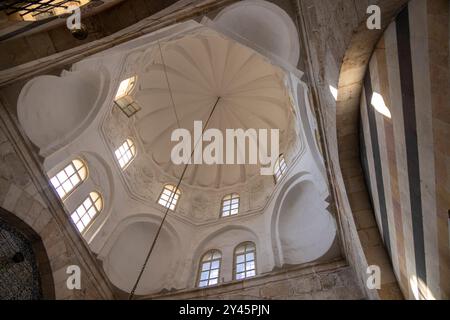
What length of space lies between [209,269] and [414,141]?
26.6ft

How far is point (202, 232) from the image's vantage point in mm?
11633

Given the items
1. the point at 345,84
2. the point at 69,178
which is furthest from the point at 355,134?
the point at 69,178

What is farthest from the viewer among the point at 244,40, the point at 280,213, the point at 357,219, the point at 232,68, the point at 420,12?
the point at 232,68

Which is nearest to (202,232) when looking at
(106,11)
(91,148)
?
(91,148)

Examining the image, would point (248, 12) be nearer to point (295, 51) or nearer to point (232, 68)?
point (295, 51)

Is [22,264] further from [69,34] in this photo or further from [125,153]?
[125,153]

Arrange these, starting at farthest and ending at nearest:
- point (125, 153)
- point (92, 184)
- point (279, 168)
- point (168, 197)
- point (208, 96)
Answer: point (208, 96) < point (168, 197) < point (279, 168) < point (125, 153) < point (92, 184)

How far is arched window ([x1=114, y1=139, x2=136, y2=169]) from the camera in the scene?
11.0 metres

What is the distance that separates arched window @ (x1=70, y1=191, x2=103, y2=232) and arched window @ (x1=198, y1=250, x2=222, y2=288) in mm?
3661

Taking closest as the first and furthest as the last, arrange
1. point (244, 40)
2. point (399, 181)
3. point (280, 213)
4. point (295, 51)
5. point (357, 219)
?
point (399, 181) < point (357, 219) < point (295, 51) < point (244, 40) < point (280, 213)

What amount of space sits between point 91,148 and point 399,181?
26.3 ft

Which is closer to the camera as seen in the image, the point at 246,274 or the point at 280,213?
the point at 246,274

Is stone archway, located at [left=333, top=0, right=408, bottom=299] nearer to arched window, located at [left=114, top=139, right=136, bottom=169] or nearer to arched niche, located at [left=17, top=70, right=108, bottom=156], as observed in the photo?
arched niche, located at [left=17, top=70, right=108, bottom=156]

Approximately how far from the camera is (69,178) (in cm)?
849
